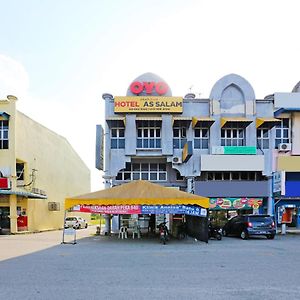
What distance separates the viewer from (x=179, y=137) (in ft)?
102

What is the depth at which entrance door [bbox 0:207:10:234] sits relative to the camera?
3086 centimetres

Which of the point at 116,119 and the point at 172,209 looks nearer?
the point at 172,209

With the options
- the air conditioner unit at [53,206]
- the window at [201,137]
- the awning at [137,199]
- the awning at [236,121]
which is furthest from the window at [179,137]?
the air conditioner unit at [53,206]

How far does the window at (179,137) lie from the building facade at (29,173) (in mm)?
11834

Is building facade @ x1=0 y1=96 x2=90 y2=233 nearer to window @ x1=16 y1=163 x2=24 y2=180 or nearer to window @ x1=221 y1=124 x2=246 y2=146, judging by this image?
window @ x1=16 y1=163 x2=24 y2=180

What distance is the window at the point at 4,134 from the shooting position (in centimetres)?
3090

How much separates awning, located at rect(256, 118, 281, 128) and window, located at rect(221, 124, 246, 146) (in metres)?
1.35

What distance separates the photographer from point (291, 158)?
3039 centimetres

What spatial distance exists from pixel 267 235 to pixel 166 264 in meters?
12.5

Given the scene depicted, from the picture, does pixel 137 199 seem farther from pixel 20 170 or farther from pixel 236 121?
pixel 20 170

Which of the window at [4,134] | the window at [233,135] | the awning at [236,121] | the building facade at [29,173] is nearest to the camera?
the awning at [236,121]

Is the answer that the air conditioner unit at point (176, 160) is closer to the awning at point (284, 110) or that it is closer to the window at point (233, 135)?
the window at point (233, 135)

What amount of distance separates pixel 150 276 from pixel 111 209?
10.9 meters

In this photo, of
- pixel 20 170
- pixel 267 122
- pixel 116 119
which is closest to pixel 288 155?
pixel 267 122
